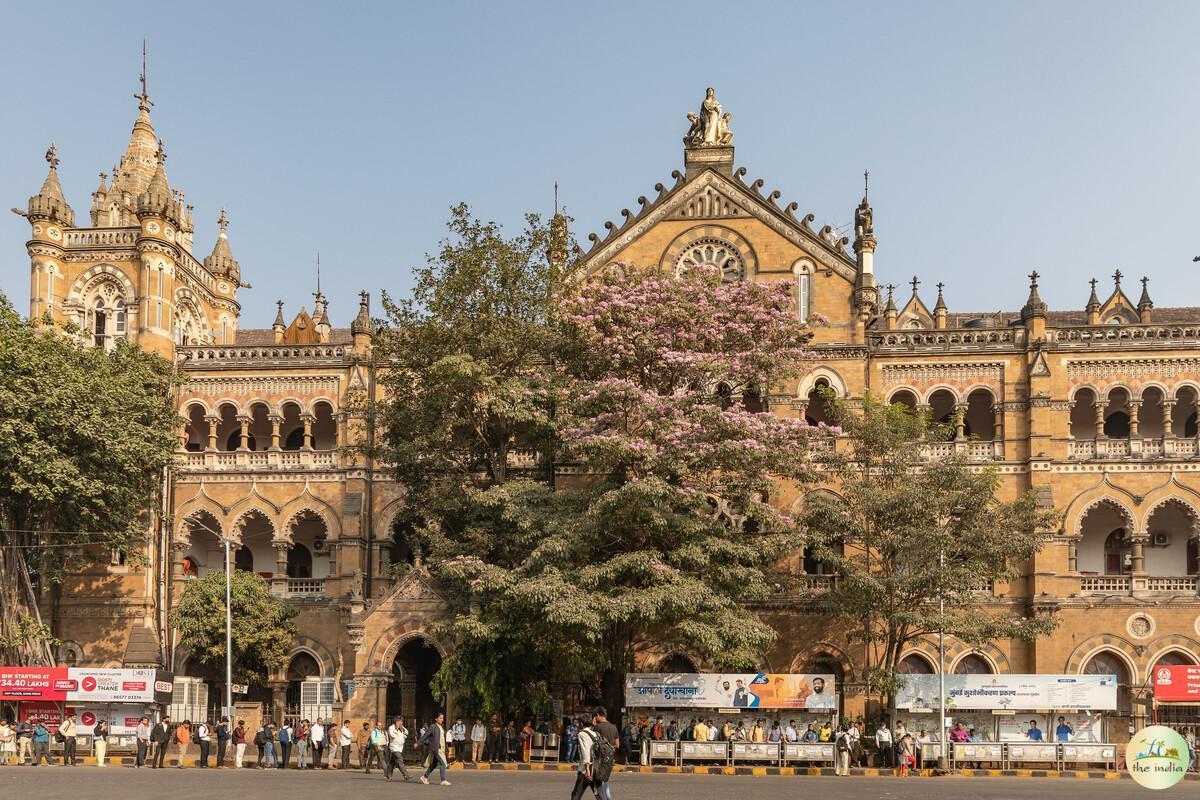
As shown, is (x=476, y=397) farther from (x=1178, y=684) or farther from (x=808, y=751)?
(x=1178, y=684)

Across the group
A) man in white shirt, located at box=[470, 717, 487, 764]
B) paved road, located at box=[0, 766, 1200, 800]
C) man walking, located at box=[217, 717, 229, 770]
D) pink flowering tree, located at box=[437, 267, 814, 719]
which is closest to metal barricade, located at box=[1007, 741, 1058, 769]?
paved road, located at box=[0, 766, 1200, 800]

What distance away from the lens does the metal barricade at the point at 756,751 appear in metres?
32.2

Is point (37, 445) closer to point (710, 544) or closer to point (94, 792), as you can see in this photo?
point (94, 792)

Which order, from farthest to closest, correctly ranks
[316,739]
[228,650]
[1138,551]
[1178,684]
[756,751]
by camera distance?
[1138,551], [1178,684], [228,650], [316,739], [756,751]

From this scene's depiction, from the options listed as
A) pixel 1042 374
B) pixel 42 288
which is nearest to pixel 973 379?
pixel 1042 374

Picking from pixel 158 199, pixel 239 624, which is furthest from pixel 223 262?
pixel 239 624

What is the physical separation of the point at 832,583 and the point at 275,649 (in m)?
17.4

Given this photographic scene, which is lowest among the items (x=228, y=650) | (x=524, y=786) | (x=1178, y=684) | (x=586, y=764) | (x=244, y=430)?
(x=524, y=786)

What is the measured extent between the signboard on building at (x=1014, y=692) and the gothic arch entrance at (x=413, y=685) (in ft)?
50.7

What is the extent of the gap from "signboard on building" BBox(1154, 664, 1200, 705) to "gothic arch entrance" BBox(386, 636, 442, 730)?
21799 mm

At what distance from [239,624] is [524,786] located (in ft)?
54.8

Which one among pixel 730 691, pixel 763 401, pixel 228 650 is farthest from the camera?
pixel 763 401

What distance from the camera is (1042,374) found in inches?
1602

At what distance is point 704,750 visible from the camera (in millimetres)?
32375
